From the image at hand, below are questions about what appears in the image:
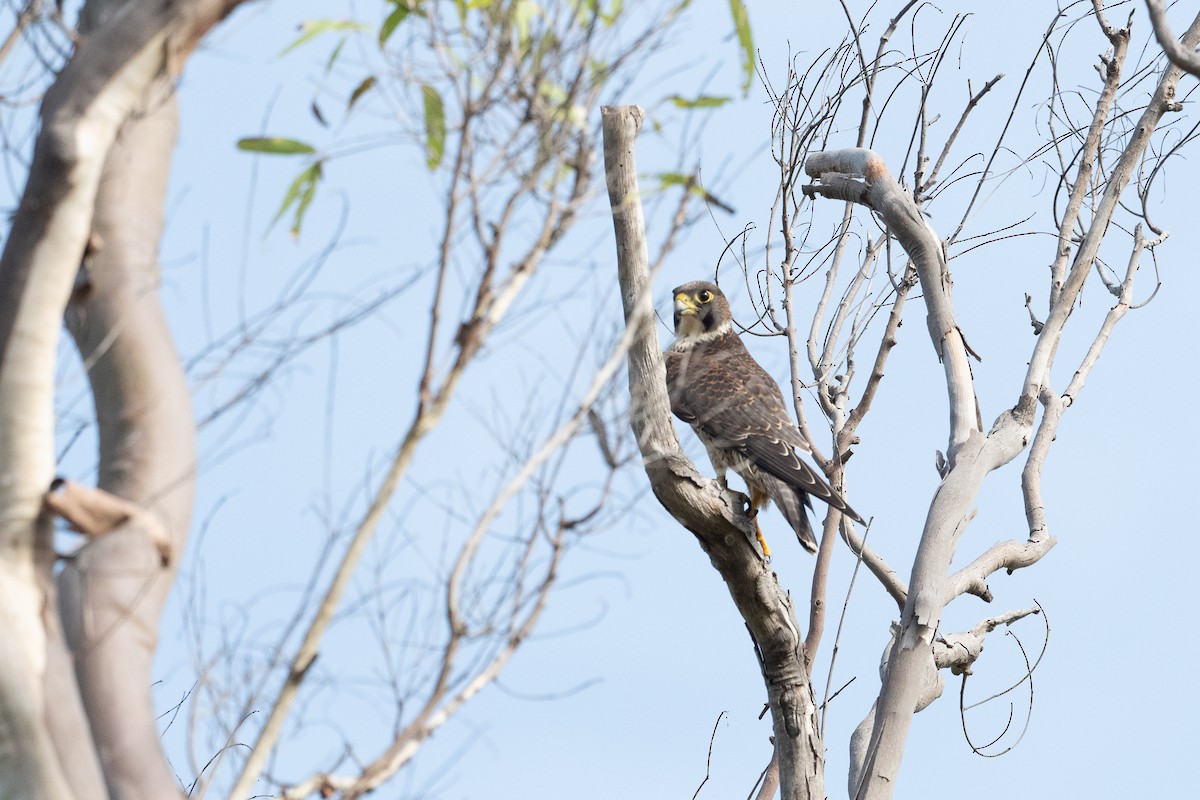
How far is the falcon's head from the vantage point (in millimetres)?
6504

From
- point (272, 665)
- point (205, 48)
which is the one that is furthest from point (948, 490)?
point (205, 48)

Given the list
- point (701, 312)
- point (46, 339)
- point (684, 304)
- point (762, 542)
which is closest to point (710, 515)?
point (762, 542)

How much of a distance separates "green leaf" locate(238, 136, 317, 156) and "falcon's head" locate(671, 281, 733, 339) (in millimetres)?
3898

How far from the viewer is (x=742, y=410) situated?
5605mm

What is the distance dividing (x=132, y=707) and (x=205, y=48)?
4.65 feet

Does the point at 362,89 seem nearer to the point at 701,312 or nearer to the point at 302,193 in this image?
the point at 302,193

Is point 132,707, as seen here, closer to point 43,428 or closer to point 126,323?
point 43,428

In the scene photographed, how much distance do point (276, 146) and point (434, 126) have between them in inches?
13.8

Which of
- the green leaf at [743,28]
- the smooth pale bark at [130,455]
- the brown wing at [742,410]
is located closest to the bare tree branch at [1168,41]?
the green leaf at [743,28]

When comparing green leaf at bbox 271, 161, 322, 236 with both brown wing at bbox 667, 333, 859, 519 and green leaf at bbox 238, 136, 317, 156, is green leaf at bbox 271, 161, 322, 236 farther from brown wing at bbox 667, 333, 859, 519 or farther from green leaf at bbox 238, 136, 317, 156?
brown wing at bbox 667, 333, 859, 519

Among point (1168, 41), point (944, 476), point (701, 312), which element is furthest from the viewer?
point (701, 312)

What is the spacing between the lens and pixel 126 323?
2.82 m

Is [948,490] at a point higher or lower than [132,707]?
higher

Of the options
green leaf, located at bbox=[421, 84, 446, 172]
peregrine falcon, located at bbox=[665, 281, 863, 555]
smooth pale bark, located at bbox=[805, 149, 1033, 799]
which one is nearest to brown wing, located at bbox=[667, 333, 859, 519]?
peregrine falcon, located at bbox=[665, 281, 863, 555]
